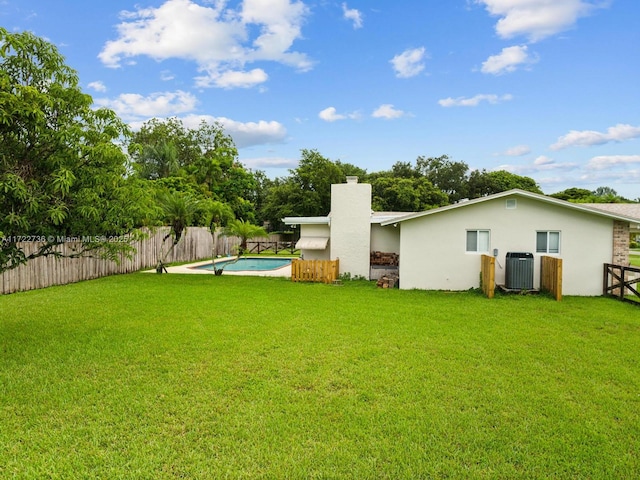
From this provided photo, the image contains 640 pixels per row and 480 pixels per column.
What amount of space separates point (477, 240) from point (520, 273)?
5.42 ft

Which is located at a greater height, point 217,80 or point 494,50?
point 217,80

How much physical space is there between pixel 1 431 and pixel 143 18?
13169mm

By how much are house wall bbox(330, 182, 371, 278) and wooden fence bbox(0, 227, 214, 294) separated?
6.84 meters

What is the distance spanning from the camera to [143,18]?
40.5 ft

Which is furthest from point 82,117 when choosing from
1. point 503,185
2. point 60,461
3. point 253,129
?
point 503,185

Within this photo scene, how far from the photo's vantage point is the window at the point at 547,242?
11.6m

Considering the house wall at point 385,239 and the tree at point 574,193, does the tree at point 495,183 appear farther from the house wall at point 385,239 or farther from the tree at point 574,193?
the house wall at point 385,239

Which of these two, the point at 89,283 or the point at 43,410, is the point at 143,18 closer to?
the point at 89,283

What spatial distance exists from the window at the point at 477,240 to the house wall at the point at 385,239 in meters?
3.57

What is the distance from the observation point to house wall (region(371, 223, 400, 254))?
15.2 metres

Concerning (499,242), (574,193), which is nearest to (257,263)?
(499,242)

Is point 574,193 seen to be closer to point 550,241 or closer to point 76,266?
point 550,241

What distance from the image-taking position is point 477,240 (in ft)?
39.3

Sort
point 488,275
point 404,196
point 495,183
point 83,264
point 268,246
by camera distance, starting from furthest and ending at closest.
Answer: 1. point 495,183
2. point 404,196
3. point 268,246
4. point 83,264
5. point 488,275
